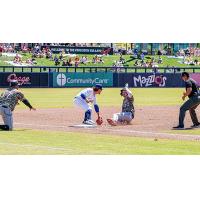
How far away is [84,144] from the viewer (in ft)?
53.2

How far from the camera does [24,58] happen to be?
58.4 meters

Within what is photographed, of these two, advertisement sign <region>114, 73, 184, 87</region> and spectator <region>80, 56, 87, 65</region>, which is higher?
spectator <region>80, 56, 87, 65</region>

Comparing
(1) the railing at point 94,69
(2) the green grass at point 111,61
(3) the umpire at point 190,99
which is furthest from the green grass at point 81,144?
(2) the green grass at point 111,61

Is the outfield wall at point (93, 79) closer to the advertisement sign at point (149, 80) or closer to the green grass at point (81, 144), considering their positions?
the advertisement sign at point (149, 80)

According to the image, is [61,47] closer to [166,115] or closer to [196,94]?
[166,115]

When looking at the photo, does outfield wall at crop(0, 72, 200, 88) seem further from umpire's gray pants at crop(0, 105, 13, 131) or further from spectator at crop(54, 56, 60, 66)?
umpire's gray pants at crop(0, 105, 13, 131)

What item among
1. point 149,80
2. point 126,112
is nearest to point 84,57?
point 149,80

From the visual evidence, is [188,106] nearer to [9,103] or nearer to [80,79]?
[9,103]

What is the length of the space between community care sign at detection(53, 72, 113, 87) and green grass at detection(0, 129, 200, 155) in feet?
120

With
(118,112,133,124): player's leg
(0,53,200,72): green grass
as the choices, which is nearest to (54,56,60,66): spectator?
(0,53,200,72): green grass

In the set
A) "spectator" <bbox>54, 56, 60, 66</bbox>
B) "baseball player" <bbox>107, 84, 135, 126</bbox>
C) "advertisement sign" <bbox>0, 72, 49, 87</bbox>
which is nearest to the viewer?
"baseball player" <bbox>107, 84, 135, 126</bbox>

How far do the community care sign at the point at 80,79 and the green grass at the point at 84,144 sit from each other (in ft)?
120

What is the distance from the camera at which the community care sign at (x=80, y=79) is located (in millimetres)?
55781

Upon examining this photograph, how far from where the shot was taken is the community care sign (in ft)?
183
